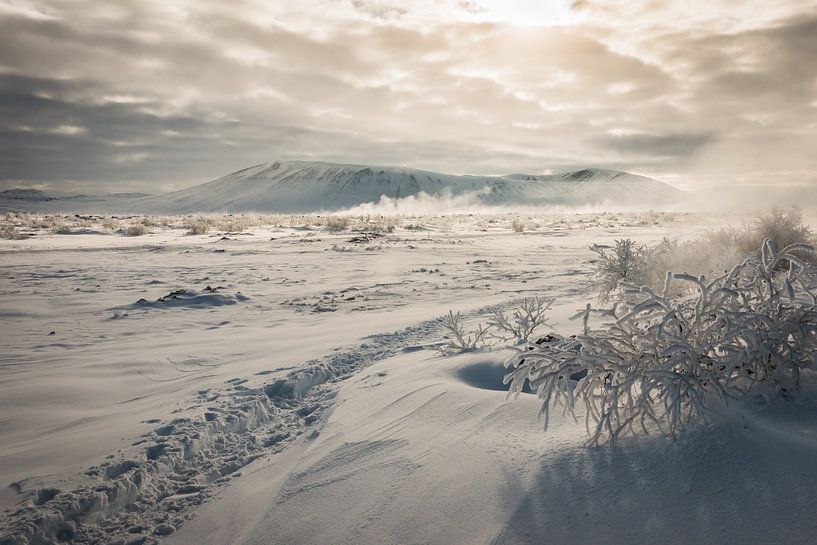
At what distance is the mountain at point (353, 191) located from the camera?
3930 inches

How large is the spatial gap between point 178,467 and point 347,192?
107 metres

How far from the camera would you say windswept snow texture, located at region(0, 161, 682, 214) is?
9881 centimetres

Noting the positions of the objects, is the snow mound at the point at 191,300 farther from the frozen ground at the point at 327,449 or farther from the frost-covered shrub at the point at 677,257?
the frost-covered shrub at the point at 677,257

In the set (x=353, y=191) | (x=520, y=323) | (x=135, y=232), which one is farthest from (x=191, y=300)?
(x=353, y=191)

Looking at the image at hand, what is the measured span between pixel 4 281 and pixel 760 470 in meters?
10.7

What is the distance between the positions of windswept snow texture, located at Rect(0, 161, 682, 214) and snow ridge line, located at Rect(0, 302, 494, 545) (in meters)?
91.5

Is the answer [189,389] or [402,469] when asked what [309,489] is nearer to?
[402,469]

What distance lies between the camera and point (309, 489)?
1911 millimetres

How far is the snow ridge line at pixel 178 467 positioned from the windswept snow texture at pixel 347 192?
9154cm

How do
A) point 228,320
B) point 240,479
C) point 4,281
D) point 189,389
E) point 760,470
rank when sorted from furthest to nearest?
1. point 4,281
2. point 228,320
3. point 189,389
4. point 240,479
5. point 760,470

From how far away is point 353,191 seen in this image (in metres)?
107

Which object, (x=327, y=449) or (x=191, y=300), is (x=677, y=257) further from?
(x=191, y=300)

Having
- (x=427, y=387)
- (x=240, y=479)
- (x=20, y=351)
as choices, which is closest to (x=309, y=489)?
(x=240, y=479)

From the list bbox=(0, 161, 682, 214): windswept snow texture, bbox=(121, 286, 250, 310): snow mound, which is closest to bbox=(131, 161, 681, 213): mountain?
bbox=(0, 161, 682, 214): windswept snow texture
